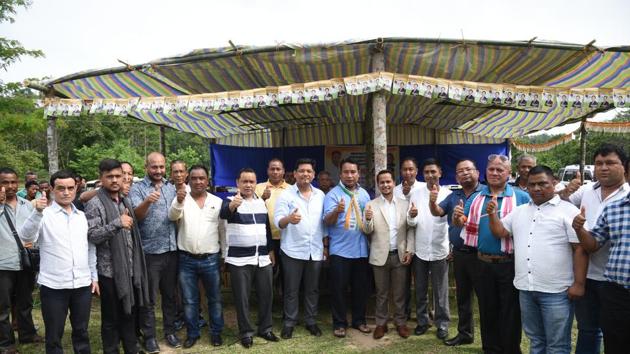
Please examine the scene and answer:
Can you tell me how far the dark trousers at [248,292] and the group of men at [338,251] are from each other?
0.01 m

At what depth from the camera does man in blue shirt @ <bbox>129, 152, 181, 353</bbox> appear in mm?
4160

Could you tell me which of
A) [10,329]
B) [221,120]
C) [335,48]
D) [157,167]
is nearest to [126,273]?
[157,167]

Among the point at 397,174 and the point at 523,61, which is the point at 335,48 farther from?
the point at 397,174

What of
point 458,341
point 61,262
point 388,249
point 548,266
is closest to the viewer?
point 548,266

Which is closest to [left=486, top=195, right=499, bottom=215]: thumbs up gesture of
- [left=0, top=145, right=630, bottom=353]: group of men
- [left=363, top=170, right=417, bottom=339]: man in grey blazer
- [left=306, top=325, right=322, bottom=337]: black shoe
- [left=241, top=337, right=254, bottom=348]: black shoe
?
[left=0, top=145, right=630, bottom=353]: group of men

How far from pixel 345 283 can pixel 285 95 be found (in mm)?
2267

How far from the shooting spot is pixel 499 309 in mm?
3783

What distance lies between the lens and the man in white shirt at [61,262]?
3363 mm

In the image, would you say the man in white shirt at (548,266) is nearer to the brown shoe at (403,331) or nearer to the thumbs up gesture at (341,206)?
the brown shoe at (403,331)

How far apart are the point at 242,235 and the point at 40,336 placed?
261 centimetres

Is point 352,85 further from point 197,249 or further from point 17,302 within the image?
point 17,302

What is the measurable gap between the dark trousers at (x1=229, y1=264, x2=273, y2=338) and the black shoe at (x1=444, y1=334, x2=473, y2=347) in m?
1.85

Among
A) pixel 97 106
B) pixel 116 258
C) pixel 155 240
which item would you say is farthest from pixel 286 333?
pixel 97 106

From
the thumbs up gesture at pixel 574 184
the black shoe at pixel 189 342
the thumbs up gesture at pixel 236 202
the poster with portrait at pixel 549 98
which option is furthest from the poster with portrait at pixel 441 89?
the black shoe at pixel 189 342
